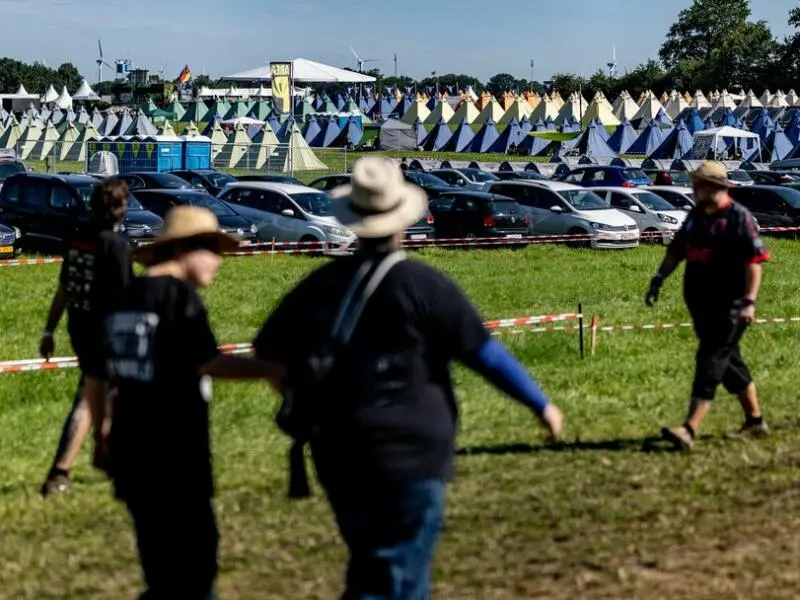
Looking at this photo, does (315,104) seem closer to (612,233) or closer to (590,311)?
(612,233)

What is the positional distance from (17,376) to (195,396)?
7061 millimetres

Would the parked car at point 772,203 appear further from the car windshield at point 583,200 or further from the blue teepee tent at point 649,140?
the blue teepee tent at point 649,140

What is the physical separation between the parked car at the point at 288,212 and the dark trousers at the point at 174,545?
18626 millimetres

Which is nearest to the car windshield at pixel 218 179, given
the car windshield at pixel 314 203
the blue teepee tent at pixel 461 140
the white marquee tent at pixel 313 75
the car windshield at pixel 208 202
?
the car windshield at pixel 208 202

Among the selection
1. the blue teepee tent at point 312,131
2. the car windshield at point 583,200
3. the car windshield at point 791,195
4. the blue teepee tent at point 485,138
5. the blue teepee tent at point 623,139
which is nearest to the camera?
the car windshield at point 583,200

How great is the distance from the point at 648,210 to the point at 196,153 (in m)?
19.9

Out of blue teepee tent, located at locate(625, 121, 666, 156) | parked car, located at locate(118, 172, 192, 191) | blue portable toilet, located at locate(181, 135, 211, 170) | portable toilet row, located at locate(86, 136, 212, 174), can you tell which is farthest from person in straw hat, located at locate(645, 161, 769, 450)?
blue teepee tent, located at locate(625, 121, 666, 156)

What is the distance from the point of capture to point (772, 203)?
29094 millimetres

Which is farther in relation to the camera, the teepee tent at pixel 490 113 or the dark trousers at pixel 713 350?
the teepee tent at pixel 490 113

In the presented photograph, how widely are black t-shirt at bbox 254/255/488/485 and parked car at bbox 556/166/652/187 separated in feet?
107

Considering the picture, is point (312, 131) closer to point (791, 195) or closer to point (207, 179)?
point (207, 179)

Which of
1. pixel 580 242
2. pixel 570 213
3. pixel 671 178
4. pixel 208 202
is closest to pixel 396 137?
pixel 671 178

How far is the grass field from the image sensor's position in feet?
18.3

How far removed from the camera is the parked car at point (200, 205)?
77.7 ft
